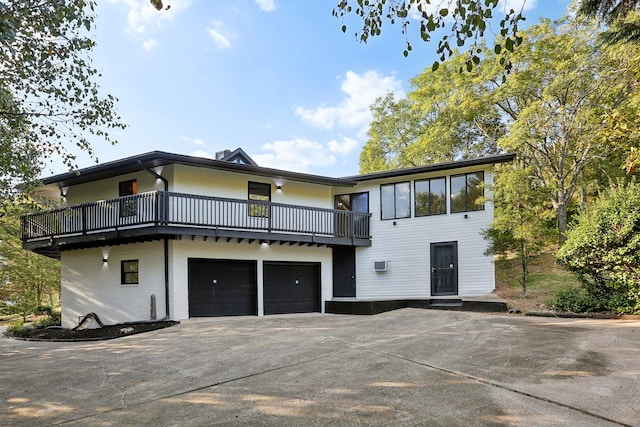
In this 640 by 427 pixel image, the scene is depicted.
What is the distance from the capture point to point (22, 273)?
2056 cm

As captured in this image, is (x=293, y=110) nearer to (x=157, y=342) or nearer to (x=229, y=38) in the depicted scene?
(x=229, y=38)

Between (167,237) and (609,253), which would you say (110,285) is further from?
(609,253)

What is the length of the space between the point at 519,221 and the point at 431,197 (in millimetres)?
3383

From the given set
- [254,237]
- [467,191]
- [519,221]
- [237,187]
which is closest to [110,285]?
[254,237]

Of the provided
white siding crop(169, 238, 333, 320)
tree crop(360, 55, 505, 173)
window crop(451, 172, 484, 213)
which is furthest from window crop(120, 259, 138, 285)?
tree crop(360, 55, 505, 173)

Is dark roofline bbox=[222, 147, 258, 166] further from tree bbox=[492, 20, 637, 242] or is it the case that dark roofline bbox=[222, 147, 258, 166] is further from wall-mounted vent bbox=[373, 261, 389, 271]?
tree bbox=[492, 20, 637, 242]

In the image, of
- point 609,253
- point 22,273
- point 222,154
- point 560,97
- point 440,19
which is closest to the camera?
point 440,19

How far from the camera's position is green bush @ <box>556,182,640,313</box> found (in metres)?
9.68

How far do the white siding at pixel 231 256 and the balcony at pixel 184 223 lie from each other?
477 mm

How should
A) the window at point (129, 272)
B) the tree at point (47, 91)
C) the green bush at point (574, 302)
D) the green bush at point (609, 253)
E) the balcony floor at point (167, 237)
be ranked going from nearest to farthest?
the tree at point (47, 91) → the green bush at point (609, 253) → the green bush at point (574, 302) → the balcony floor at point (167, 237) → the window at point (129, 272)

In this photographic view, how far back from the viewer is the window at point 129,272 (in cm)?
1364

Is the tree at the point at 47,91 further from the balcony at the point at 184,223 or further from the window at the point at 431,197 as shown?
the window at the point at 431,197

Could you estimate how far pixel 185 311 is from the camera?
1281 cm

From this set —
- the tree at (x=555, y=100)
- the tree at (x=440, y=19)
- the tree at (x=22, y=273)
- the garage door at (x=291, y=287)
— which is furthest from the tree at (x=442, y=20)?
the tree at (x=22, y=273)
